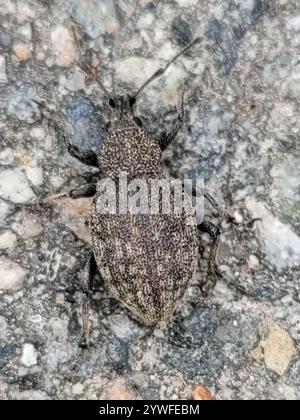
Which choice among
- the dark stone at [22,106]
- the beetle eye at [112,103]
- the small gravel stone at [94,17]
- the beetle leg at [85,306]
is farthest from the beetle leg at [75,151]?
the beetle leg at [85,306]

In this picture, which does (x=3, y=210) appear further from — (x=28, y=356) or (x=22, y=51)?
(x=22, y=51)

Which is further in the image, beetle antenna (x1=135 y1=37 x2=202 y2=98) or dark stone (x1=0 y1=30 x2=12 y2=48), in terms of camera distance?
dark stone (x1=0 y1=30 x2=12 y2=48)

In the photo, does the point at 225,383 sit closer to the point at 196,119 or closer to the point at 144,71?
the point at 196,119

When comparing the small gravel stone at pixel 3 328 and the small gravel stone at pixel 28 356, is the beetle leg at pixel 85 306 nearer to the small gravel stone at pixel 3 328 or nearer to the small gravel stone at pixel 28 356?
the small gravel stone at pixel 28 356

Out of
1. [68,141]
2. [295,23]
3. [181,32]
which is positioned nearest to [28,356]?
[68,141]

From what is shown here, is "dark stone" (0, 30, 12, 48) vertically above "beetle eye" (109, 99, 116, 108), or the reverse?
"dark stone" (0, 30, 12, 48)

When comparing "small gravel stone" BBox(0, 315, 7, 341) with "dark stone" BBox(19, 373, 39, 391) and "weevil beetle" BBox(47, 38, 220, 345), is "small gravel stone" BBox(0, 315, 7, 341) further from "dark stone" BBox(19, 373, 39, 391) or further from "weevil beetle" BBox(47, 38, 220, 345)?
"weevil beetle" BBox(47, 38, 220, 345)

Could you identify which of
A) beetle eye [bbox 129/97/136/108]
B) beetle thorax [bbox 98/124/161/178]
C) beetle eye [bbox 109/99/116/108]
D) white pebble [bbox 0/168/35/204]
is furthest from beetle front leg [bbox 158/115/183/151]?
white pebble [bbox 0/168/35/204]
